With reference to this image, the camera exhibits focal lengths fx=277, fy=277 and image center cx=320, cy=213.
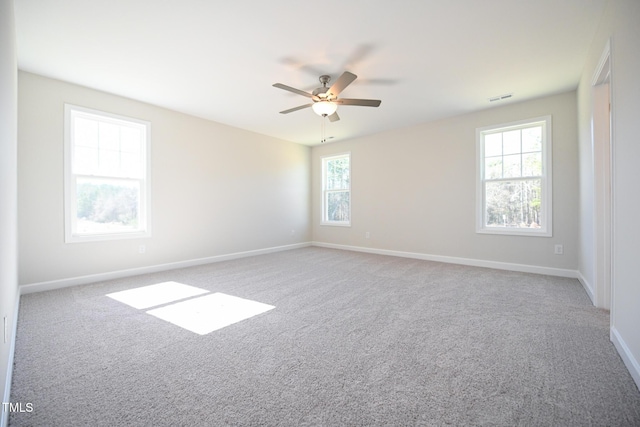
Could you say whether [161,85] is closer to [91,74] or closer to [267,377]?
[91,74]

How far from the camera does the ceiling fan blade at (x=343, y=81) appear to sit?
2831 mm

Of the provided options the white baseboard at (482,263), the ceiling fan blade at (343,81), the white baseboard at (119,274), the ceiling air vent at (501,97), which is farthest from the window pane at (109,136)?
the ceiling air vent at (501,97)

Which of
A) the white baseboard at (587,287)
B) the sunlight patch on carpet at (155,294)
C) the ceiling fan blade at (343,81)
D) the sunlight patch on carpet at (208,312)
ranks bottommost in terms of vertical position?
the sunlight patch on carpet at (208,312)

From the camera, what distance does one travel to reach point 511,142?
4504mm

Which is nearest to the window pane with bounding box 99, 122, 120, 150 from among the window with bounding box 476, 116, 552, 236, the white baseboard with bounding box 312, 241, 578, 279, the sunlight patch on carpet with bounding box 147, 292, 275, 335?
the sunlight patch on carpet with bounding box 147, 292, 275, 335

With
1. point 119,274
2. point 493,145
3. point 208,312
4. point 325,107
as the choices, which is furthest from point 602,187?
point 119,274

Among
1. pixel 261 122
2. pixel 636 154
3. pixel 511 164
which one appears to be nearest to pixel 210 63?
pixel 261 122

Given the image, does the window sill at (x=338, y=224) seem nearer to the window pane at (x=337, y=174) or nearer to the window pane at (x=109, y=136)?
the window pane at (x=337, y=174)

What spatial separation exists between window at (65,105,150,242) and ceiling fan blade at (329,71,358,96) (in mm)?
3077

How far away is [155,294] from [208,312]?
40.7 inches

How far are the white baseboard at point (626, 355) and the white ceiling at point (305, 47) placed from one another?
259 centimetres

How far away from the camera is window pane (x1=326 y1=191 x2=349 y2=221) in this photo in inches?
266

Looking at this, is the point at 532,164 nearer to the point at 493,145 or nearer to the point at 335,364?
the point at 493,145

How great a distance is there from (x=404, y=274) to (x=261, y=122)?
3718mm
